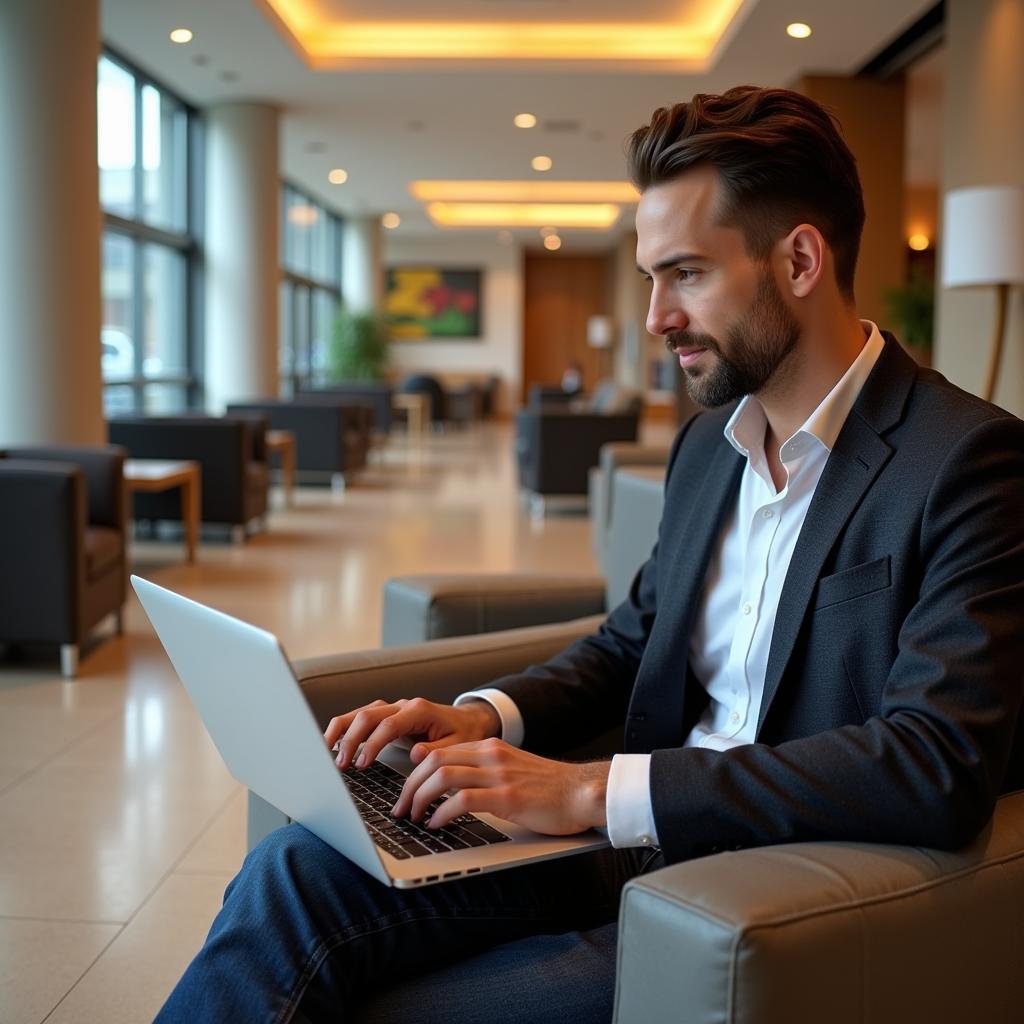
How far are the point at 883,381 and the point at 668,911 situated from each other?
2.35 ft

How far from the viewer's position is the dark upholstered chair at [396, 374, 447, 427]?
18.6 m

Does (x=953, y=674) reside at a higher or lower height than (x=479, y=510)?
higher

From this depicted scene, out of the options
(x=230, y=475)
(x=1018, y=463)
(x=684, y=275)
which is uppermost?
(x=684, y=275)

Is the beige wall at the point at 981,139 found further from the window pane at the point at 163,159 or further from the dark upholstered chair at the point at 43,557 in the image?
the window pane at the point at 163,159

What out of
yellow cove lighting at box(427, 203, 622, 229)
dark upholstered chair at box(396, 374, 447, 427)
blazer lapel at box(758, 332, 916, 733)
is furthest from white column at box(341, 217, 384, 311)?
blazer lapel at box(758, 332, 916, 733)

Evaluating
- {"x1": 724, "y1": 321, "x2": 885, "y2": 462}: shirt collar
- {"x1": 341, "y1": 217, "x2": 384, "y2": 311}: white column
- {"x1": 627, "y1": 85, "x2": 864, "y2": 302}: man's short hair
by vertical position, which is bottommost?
{"x1": 724, "y1": 321, "x2": 885, "y2": 462}: shirt collar

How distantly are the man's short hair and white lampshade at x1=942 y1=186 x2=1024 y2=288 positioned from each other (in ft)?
15.7

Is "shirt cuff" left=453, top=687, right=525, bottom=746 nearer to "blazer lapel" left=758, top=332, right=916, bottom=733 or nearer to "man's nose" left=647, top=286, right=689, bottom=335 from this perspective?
"blazer lapel" left=758, top=332, right=916, bottom=733

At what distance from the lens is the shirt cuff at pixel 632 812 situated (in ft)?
4.16

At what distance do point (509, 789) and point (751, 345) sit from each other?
580 millimetres

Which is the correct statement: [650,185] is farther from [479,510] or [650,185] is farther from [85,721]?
[479,510]

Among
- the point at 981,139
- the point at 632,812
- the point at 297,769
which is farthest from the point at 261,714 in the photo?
the point at 981,139

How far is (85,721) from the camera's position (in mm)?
3867

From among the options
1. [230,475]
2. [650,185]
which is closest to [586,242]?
[230,475]
